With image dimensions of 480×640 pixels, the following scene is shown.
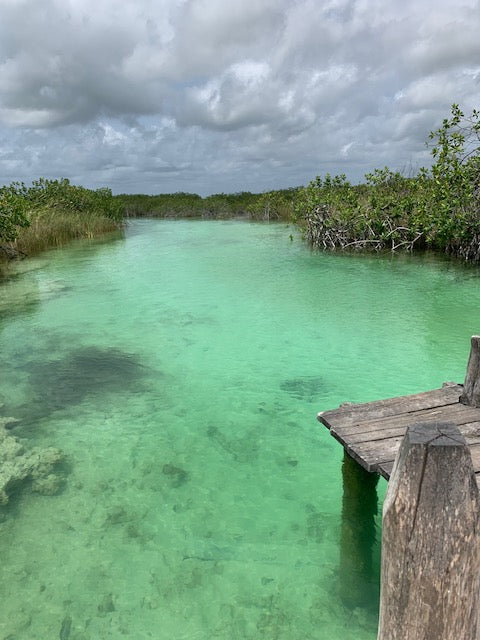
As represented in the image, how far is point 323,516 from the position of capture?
3.54 m

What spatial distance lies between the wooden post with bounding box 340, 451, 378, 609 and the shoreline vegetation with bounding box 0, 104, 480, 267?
10929 mm

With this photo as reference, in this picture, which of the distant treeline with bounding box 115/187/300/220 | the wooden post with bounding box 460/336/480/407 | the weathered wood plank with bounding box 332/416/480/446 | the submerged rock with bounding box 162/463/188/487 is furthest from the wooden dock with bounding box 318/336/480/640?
the distant treeline with bounding box 115/187/300/220

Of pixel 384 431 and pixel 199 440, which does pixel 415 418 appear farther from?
pixel 199 440

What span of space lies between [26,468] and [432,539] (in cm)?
374

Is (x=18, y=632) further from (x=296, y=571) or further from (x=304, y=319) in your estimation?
(x=304, y=319)

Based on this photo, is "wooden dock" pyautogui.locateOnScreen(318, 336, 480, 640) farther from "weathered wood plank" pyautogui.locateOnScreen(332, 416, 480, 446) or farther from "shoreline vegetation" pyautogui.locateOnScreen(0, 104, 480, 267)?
"shoreline vegetation" pyautogui.locateOnScreen(0, 104, 480, 267)

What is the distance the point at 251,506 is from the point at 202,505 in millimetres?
361

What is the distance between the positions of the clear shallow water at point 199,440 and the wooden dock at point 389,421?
0.90 metres

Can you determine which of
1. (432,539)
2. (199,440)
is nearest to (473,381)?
(432,539)

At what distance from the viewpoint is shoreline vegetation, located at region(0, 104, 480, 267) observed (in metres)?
12.7

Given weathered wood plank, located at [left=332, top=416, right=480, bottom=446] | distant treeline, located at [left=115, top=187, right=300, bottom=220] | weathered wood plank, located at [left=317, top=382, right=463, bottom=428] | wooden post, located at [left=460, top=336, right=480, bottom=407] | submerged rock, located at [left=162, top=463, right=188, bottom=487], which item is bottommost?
submerged rock, located at [left=162, top=463, right=188, bottom=487]

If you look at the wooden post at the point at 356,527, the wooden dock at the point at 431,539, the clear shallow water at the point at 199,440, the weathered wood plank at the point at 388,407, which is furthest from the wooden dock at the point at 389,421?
the wooden dock at the point at 431,539

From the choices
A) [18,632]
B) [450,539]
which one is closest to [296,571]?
[18,632]

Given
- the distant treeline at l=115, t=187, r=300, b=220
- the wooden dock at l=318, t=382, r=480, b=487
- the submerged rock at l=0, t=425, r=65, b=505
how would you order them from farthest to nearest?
the distant treeline at l=115, t=187, r=300, b=220 < the submerged rock at l=0, t=425, r=65, b=505 < the wooden dock at l=318, t=382, r=480, b=487
